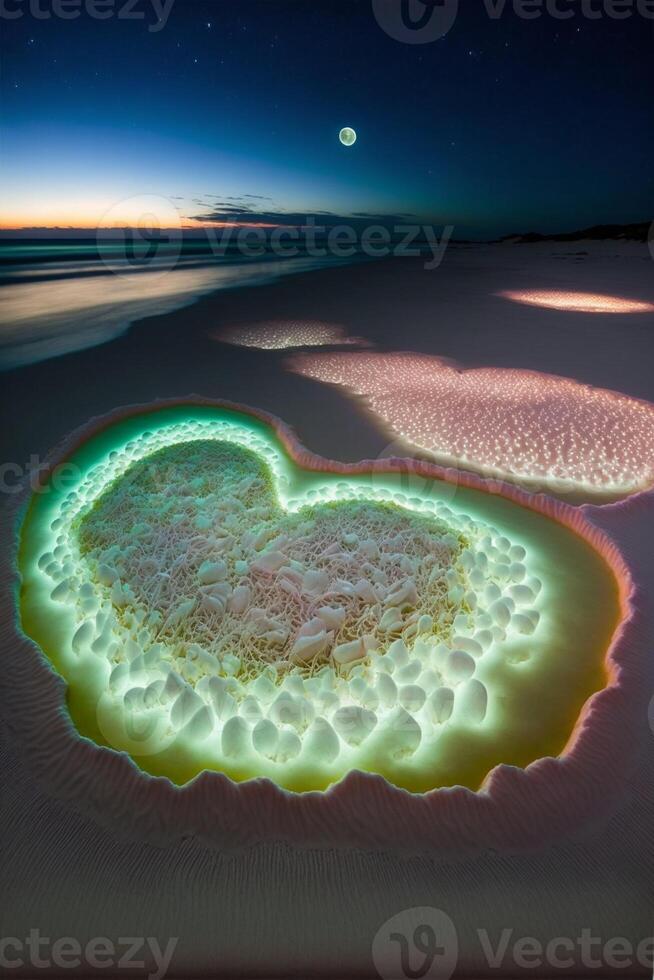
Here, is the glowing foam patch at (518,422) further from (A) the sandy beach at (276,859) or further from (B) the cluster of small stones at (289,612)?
(B) the cluster of small stones at (289,612)

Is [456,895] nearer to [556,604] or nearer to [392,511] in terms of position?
[556,604]

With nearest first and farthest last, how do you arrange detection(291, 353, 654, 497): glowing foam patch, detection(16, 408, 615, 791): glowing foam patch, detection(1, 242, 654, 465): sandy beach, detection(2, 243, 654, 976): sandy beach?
detection(2, 243, 654, 976): sandy beach → detection(16, 408, 615, 791): glowing foam patch → detection(291, 353, 654, 497): glowing foam patch → detection(1, 242, 654, 465): sandy beach

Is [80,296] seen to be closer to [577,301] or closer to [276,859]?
[577,301]

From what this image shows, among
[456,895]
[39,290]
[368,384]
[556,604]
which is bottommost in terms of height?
[456,895]

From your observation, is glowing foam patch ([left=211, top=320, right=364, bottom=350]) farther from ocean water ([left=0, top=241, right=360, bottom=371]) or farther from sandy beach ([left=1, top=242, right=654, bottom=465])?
ocean water ([left=0, top=241, right=360, bottom=371])

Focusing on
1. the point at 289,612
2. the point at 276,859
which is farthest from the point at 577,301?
the point at 276,859

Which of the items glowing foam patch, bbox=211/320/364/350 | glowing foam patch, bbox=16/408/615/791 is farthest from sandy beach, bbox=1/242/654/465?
glowing foam patch, bbox=16/408/615/791

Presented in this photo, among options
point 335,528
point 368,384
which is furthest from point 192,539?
point 368,384
